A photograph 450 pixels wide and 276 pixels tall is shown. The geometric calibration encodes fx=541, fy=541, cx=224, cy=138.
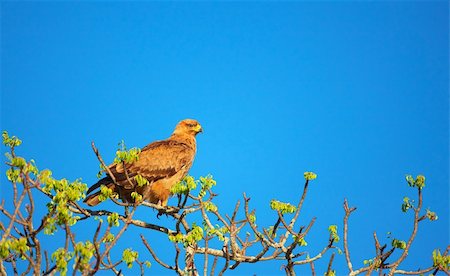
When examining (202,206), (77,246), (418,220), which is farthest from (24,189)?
(418,220)

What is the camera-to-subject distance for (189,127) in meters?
12.1

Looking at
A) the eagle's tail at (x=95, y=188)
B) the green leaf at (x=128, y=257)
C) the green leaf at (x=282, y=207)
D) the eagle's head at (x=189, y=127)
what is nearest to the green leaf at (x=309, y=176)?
the green leaf at (x=282, y=207)

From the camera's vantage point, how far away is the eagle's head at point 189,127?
1207cm

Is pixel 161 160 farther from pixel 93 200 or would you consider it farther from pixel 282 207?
pixel 282 207

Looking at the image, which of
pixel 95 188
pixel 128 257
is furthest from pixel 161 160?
pixel 128 257

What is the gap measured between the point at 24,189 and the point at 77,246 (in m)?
0.97

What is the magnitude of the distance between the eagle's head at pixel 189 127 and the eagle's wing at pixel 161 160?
30.9 inches

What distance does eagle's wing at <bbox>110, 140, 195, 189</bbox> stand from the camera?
33.1 ft

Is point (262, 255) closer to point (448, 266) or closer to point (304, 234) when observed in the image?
point (304, 234)

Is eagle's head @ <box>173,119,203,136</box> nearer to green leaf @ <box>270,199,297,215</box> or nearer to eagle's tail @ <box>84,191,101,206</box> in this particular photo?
eagle's tail @ <box>84,191,101,206</box>

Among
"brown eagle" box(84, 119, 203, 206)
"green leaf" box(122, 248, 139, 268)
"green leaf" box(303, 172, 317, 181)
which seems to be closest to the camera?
"green leaf" box(122, 248, 139, 268)

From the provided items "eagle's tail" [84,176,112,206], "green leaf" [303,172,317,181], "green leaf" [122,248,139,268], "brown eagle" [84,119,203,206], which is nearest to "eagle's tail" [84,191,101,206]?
"eagle's tail" [84,176,112,206]

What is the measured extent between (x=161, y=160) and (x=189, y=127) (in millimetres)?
1892

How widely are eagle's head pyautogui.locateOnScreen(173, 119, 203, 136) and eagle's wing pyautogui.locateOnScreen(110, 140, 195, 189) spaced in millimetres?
786
